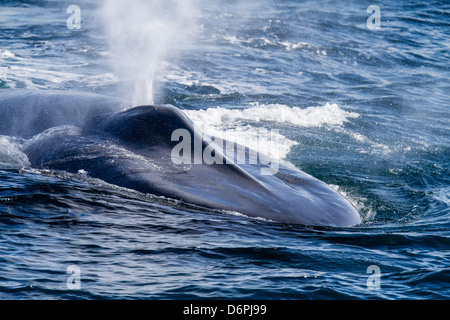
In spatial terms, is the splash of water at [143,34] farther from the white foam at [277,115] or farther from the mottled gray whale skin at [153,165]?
the mottled gray whale skin at [153,165]

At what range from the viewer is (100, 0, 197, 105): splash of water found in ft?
70.4

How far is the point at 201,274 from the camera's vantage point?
674 centimetres

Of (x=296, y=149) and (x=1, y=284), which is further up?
(x=296, y=149)

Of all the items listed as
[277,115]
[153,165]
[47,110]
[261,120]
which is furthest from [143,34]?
[153,165]

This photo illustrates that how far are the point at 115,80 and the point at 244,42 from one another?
7.93m

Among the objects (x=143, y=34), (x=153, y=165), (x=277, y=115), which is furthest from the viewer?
(x=143, y=34)

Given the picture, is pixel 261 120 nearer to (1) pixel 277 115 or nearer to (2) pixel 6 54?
(1) pixel 277 115

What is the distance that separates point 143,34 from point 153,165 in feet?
64.7

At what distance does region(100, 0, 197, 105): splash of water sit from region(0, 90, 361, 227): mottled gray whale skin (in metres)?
6.97

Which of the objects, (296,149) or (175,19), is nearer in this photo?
(296,149)

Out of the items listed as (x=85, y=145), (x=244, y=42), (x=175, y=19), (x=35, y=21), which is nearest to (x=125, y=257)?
(x=85, y=145)

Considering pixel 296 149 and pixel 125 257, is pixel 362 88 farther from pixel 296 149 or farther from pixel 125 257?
pixel 125 257

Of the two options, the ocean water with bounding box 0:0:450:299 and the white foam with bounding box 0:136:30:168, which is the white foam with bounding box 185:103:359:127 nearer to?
the ocean water with bounding box 0:0:450:299

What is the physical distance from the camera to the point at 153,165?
904cm
